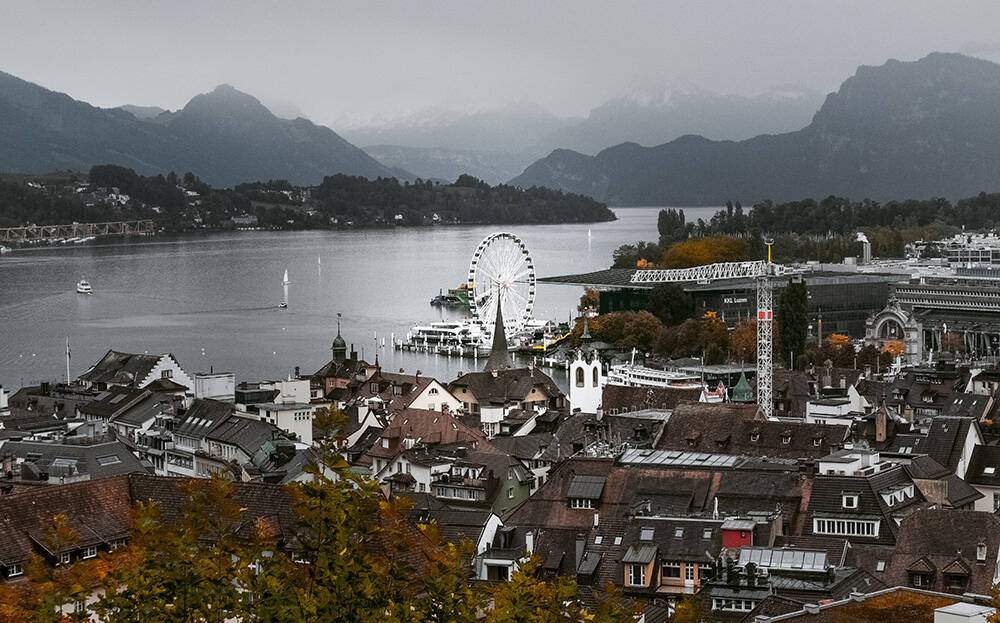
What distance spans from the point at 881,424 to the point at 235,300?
75920mm

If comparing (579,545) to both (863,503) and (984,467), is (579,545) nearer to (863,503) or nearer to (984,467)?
(863,503)

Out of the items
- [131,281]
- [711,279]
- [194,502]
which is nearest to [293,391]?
[194,502]

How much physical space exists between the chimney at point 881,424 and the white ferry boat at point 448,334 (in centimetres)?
4501

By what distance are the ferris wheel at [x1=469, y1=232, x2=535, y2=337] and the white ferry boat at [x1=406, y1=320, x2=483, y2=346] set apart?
0.59 meters

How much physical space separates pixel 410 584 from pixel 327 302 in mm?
89060

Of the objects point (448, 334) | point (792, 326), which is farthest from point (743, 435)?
point (448, 334)

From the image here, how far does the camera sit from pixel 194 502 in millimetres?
9586

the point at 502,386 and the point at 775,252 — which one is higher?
the point at 775,252

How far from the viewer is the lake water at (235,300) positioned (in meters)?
65.5

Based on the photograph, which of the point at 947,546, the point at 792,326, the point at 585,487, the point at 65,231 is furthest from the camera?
the point at 65,231

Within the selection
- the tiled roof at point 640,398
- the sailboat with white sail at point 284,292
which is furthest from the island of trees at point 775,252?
the sailboat with white sail at point 284,292

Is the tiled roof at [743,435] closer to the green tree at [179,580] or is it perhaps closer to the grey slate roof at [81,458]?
the grey slate roof at [81,458]

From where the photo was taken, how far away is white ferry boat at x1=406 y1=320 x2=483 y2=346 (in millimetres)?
72188

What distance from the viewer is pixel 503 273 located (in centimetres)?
7081
